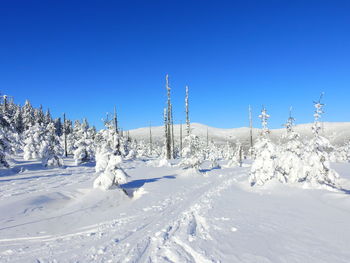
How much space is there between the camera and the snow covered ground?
18.8ft

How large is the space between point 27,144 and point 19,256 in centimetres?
3632

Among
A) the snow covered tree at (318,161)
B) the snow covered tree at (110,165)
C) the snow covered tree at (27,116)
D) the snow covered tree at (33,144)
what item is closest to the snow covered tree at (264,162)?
the snow covered tree at (318,161)

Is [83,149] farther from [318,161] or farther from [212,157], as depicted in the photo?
[318,161]

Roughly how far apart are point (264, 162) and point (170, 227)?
39.5ft

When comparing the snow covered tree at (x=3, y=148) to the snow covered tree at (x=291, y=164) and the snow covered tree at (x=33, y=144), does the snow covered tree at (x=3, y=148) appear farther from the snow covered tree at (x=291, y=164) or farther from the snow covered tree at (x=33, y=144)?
the snow covered tree at (x=291, y=164)

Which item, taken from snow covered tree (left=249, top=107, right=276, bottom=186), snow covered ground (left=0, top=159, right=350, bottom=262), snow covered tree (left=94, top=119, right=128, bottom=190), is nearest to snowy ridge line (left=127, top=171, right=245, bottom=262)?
snow covered ground (left=0, top=159, right=350, bottom=262)

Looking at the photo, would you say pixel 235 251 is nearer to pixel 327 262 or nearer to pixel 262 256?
pixel 262 256

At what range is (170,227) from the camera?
25.8 ft

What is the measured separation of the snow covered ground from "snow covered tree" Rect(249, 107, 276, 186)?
350 centimetres

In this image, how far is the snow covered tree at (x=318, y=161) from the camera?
55.6 feet

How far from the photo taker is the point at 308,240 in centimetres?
657

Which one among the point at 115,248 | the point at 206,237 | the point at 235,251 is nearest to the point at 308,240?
the point at 235,251

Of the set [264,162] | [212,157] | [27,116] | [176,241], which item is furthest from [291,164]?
[27,116]

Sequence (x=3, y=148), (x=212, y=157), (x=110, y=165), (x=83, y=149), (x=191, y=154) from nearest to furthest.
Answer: (x=110, y=165)
(x=3, y=148)
(x=191, y=154)
(x=83, y=149)
(x=212, y=157)
